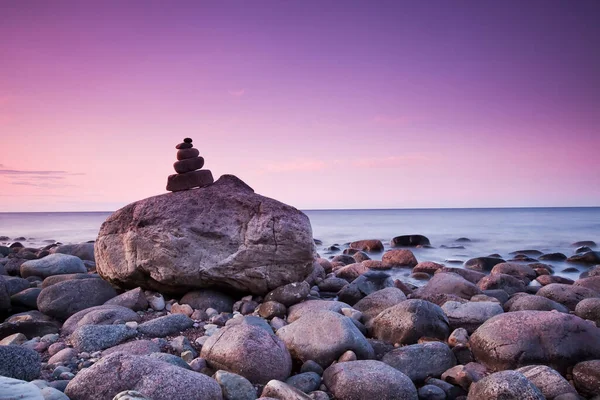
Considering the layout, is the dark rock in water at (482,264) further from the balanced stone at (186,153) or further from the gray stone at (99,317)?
the gray stone at (99,317)

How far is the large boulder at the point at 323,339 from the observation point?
5168mm

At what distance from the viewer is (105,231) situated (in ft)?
26.4

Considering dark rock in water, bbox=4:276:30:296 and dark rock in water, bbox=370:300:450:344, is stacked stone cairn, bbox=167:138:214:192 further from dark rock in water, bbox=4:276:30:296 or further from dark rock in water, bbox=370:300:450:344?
dark rock in water, bbox=370:300:450:344

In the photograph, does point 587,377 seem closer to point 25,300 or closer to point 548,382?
point 548,382

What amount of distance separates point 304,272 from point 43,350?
399 centimetres

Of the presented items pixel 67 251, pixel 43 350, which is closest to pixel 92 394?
pixel 43 350

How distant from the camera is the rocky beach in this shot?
13.9 ft

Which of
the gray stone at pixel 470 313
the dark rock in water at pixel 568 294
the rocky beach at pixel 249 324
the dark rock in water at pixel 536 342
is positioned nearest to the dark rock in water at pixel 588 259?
the rocky beach at pixel 249 324

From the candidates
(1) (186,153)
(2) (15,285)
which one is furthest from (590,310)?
(2) (15,285)

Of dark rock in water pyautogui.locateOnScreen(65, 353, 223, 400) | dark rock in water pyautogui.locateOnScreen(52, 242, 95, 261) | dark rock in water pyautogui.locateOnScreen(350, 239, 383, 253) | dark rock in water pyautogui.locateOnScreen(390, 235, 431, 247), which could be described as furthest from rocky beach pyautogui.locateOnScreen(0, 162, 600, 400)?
dark rock in water pyautogui.locateOnScreen(390, 235, 431, 247)

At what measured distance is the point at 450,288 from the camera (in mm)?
8617

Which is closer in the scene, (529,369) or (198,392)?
(198,392)

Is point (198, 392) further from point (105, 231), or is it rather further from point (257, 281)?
point (105, 231)

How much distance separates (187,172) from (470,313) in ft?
17.8
